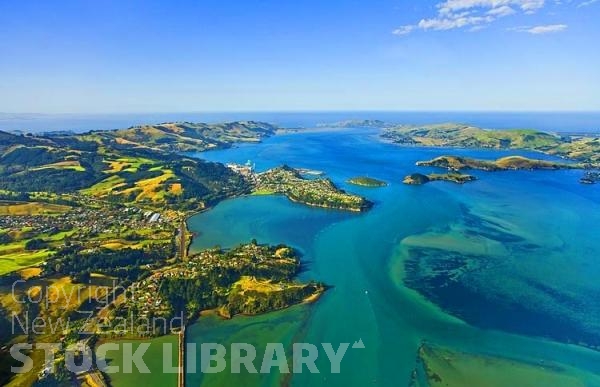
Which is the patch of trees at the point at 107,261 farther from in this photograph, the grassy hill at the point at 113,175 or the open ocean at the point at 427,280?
the grassy hill at the point at 113,175

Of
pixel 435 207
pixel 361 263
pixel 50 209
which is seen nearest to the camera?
pixel 361 263

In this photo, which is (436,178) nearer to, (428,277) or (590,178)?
(590,178)

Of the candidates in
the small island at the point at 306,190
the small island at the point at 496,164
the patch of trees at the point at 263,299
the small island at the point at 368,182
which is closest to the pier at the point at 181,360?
the patch of trees at the point at 263,299

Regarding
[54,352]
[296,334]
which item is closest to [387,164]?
[296,334]

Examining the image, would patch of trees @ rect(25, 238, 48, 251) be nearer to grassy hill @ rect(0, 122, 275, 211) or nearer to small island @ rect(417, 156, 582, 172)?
grassy hill @ rect(0, 122, 275, 211)

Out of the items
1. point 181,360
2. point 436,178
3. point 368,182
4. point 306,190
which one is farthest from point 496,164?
point 181,360

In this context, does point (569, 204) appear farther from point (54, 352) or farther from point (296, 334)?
point (54, 352)
